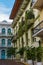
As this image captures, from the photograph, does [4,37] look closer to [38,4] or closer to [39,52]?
[38,4]

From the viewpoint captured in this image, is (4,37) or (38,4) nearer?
(38,4)

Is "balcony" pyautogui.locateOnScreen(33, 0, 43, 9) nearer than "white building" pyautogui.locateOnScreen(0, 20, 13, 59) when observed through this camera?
Yes

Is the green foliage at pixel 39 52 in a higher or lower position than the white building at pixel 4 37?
lower


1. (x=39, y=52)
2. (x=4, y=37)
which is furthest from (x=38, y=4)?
(x=4, y=37)

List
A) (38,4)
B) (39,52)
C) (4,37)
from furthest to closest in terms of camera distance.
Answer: (4,37) → (38,4) → (39,52)

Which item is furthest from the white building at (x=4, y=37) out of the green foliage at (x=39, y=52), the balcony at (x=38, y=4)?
the green foliage at (x=39, y=52)

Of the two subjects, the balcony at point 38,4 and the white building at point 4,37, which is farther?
the white building at point 4,37

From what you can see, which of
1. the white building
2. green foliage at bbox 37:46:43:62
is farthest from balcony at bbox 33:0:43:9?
the white building

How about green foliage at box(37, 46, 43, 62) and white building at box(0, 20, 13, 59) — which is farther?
white building at box(0, 20, 13, 59)

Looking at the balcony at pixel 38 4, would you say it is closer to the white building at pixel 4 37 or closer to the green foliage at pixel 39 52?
the green foliage at pixel 39 52

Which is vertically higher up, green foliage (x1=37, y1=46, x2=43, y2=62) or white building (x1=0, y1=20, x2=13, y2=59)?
white building (x1=0, y1=20, x2=13, y2=59)

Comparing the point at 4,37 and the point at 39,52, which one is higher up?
the point at 4,37

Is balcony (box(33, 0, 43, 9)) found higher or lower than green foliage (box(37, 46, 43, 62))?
higher

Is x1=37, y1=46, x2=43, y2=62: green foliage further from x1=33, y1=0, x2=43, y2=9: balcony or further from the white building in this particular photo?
the white building
